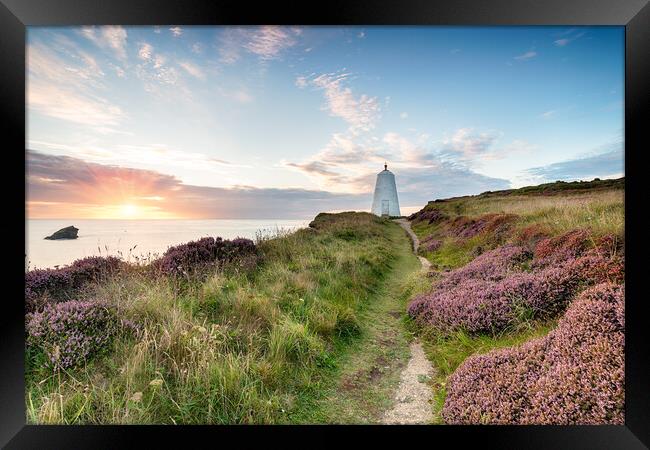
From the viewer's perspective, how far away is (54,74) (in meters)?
3.54

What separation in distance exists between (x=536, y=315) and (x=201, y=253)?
6264 mm

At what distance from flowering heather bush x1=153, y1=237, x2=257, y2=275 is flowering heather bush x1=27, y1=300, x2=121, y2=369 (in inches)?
69.0

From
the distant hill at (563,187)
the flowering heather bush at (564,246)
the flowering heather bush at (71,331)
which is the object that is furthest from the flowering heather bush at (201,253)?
the distant hill at (563,187)

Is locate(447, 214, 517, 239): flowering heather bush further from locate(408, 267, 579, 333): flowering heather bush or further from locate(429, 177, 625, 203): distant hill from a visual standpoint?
locate(408, 267, 579, 333): flowering heather bush

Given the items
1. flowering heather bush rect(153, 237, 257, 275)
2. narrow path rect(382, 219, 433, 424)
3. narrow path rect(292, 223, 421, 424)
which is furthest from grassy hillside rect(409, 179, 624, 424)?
flowering heather bush rect(153, 237, 257, 275)

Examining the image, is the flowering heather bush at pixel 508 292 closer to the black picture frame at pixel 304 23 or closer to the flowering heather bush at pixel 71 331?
the black picture frame at pixel 304 23

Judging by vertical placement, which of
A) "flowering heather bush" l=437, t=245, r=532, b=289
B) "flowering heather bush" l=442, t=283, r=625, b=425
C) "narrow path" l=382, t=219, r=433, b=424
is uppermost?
"flowering heather bush" l=437, t=245, r=532, b=289

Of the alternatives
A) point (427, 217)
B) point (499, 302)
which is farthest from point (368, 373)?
point (427, 217)

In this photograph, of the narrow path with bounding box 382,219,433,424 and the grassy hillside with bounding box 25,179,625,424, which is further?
the narrow path with bounding box 382,219,433,424

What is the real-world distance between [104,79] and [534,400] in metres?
6.56

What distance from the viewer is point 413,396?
123 inches

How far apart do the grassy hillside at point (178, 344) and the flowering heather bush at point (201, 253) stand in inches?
1.9

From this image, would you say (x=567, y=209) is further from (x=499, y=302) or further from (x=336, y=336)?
(x=336, y=336)

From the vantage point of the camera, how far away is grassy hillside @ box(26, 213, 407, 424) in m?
2.64
